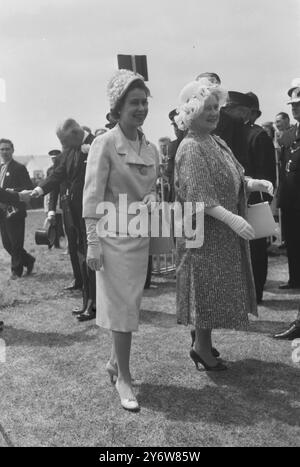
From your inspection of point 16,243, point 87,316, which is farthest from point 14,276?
point 87,316

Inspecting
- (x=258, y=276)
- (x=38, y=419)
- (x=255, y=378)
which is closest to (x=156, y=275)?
(x=258, y=276)

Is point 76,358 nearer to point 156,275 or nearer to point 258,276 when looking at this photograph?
point 258,276

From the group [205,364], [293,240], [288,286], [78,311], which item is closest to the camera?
[205,364]

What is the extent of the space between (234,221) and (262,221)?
0.47 metres

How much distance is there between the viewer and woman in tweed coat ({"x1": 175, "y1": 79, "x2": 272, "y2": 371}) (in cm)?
346

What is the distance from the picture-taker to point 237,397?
11.2 ft

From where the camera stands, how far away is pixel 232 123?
5.11m

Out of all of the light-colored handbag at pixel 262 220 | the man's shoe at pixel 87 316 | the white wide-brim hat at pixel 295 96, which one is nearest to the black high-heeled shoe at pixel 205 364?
the light-colored handbag at pixel 262 220

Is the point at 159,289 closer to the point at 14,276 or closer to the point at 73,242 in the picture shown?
the point at 73,242

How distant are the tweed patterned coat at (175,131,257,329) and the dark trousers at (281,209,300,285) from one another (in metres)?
3.04

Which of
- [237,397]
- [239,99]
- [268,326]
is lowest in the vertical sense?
[237,397]

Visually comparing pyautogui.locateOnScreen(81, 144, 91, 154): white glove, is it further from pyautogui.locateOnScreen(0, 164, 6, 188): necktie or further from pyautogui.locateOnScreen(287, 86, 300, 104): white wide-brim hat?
pyautogui.locateOnScreen(0, 164, 6, 188): necktie

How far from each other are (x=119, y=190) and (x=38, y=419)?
4.70 ft
